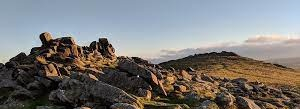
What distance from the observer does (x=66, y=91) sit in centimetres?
5122

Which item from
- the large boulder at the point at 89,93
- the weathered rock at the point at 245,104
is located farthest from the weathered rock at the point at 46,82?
the weathered rock at the point at 245,104

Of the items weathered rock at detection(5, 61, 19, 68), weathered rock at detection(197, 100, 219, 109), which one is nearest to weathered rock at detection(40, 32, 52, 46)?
weathered rock at detection(5, 61, 19, 68)

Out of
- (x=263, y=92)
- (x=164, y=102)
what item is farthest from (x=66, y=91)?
(x=263, y=92)

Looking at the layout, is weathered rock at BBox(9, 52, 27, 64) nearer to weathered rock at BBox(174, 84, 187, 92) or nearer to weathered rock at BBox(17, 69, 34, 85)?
weathered rock at BBox(17, 69, 34, 85)

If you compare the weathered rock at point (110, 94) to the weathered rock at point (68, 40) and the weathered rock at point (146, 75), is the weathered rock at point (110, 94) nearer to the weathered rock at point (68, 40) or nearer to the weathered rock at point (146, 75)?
the weathered rock at point (146, 75)

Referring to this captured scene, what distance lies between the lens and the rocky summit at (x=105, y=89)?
49.9m

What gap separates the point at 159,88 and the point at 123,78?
434 centimetres

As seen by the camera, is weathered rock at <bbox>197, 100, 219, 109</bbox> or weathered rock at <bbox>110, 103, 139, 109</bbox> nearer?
weathered rock at <bbox>110, 103, 139, 109</bbox>

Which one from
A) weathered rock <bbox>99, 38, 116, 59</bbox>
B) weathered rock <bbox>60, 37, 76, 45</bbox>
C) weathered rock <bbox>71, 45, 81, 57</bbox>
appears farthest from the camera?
weathered rock <bbox>99, 38, 116, 59</bbox>

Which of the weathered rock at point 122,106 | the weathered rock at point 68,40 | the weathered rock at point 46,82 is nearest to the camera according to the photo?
the weathered rock at point 122,106

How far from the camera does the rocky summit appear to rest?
49875 millimetres

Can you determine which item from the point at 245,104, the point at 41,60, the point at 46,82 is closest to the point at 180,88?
the point at 245,104

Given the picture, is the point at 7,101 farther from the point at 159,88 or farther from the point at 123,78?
the point at 159,88

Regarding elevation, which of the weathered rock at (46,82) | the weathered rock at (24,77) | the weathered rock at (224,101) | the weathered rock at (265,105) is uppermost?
the weathered rock at (24,77)
